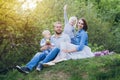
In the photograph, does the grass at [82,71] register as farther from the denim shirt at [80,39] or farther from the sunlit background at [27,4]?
the sunlit background at [27,4]

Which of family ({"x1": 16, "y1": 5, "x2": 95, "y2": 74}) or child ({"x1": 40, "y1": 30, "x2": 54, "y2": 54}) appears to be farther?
child ({"x1": 40, "y1": 30, "x2": 54, "y2": 54})

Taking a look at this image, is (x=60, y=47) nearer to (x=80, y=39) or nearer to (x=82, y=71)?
(x=80, y=39)

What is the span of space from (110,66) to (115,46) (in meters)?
10.4

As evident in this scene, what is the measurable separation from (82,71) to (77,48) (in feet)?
2.97

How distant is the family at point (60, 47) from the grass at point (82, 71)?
0.18 meters

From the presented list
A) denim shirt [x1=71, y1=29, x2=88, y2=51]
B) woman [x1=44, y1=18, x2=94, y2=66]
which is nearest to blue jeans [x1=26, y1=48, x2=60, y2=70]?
woman [x1=44, y1=18, x2=94, y2=66]

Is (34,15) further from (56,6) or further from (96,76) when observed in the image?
(56,6)

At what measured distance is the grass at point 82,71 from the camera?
10922 millimetres

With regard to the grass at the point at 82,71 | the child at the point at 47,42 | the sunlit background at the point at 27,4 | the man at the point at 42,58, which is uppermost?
the sunlit background at the point at 27,4

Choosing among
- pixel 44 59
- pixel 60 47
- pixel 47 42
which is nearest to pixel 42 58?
pixel 44 59

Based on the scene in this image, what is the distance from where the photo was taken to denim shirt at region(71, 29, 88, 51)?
466 inches

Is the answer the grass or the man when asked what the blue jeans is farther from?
the grass

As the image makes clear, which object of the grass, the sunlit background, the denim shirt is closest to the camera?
the grass

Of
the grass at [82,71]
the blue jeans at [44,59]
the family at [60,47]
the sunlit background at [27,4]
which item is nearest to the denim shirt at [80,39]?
the family at [60,47]
